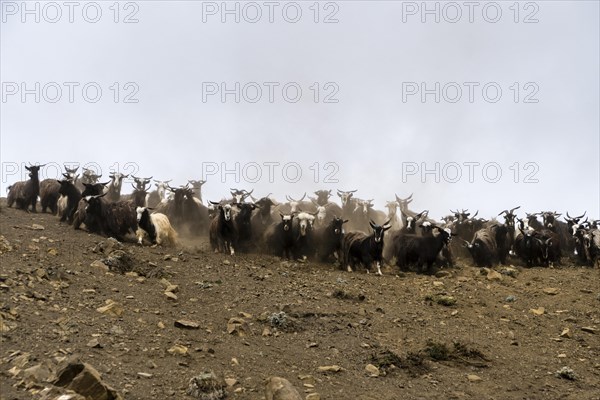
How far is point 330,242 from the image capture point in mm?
19062

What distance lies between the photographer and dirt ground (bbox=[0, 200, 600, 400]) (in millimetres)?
8078

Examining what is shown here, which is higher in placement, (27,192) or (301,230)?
(27,192)

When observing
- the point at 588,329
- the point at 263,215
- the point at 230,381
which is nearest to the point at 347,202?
the point at 263,215

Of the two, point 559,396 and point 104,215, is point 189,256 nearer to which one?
point 104,215

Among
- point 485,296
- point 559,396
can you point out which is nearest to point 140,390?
point 559,396

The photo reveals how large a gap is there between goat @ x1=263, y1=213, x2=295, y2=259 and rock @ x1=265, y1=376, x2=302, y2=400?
11.0 m

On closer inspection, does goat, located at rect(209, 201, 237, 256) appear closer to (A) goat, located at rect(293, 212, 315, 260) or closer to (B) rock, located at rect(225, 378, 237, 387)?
(A) goat, located at rect(293, 212, 315, 260)

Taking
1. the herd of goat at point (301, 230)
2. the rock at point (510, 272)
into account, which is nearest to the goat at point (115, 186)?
the herd of goat at point (301, 230)

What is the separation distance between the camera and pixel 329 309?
12.0 m

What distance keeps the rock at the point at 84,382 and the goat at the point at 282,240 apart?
1190 cm

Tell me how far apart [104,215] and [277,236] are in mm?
5801

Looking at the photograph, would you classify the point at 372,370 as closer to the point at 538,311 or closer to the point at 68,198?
the point at 538,311

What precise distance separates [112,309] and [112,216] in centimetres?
856

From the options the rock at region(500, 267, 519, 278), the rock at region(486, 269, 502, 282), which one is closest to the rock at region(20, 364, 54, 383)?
the rock at region(486, 269, 502, 282)
